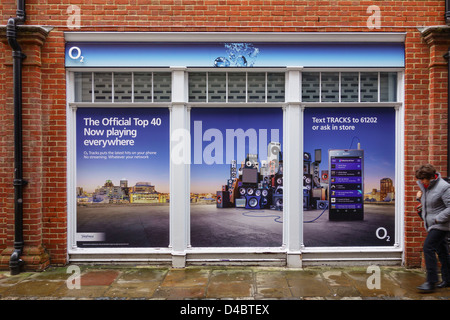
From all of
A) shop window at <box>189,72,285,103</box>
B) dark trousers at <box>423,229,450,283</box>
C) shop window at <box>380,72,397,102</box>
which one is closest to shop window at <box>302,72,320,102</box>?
shop window at <box>189,72,285,103</box>

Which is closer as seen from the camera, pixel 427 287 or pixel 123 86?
pixel 427 287

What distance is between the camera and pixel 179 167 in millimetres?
6586

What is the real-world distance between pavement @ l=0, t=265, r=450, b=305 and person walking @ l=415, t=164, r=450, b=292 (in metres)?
0.23

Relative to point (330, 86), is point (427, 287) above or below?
below

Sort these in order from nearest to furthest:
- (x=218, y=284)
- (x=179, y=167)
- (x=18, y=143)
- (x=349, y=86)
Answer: (x=218, y=284)
(x=18, y=143)
(x=179, y=167)
(x=349, y=86)

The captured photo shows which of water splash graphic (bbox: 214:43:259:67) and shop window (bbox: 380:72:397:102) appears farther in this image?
shop window (bbox: 380:72:397:102)

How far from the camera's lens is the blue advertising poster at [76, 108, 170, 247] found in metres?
6.70

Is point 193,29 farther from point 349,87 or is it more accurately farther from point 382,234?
point 382,234

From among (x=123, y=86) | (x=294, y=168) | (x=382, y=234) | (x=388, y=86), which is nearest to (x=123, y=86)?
(x=123, y=86)

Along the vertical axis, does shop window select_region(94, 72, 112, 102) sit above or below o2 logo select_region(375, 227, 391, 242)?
above

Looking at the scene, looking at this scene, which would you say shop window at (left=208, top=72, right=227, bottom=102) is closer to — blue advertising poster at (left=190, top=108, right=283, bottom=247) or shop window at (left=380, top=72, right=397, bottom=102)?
blue advertising poster at (left=190, top=108, right=283, bottom=247)

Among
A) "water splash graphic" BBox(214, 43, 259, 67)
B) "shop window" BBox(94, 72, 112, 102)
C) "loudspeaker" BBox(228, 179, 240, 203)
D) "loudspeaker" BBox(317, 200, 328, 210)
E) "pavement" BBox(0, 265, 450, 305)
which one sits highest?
"water splash graphic" BBox(214, 43, 259, 67)

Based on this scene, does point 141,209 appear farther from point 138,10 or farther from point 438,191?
point 438,191

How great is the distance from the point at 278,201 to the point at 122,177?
2803mm
